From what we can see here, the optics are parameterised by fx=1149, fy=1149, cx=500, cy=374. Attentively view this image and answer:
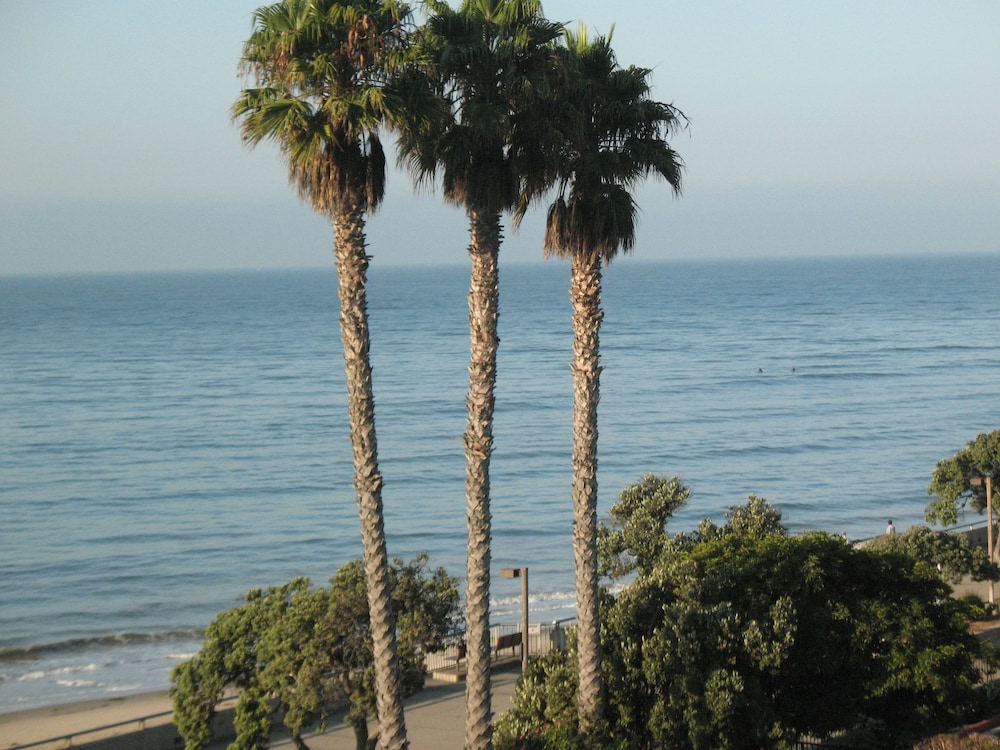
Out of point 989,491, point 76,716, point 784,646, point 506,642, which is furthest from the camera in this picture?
point 989,491

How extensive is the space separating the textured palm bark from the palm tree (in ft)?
3.41

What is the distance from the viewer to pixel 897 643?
16797 millimetres

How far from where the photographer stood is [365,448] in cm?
1271

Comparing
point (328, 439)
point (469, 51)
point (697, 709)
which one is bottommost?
point (328, 439)

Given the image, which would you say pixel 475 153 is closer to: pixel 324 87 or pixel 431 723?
pixel 324 87

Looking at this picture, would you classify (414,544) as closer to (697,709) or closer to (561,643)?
(561,643)

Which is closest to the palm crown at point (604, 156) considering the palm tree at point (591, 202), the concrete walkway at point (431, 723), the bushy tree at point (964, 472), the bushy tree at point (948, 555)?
the palm tree at point (591, 202)

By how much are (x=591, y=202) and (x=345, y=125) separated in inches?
139

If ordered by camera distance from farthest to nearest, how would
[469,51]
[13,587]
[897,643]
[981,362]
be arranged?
[981,362] → [13,587] → [897,643] → [469,51]

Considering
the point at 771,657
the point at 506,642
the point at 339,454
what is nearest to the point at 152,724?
the point at 506,642

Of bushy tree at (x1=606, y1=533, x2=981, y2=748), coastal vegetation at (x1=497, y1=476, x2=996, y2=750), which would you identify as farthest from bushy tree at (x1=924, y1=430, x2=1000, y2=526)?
bushy tree at (x1=606, y1=533, x2=981, y2=748)

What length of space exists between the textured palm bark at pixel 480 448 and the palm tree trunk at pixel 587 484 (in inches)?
53.2

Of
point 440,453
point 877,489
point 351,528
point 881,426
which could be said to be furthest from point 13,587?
point 881,426

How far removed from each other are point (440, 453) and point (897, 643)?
155ft
